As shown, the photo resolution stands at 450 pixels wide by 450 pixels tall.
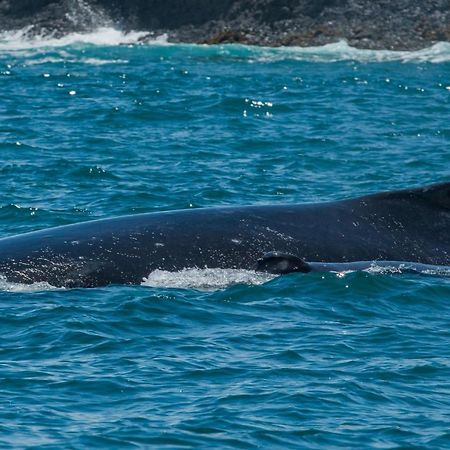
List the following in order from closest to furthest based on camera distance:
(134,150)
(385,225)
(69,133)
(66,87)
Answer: (385,225), (134,150), (69,133), (66,87)

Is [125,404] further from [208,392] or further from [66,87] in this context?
[66,87]

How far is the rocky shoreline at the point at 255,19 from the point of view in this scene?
4909 cm

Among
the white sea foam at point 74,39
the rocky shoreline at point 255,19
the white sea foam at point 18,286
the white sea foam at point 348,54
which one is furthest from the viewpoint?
the white sea foam at point 74,39

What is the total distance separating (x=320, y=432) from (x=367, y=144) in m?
17.3

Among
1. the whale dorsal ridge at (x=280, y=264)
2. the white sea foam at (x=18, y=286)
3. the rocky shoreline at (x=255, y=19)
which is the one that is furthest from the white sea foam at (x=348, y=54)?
the white sea foam at (x=18, y=286)

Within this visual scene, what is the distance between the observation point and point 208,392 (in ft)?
33.6

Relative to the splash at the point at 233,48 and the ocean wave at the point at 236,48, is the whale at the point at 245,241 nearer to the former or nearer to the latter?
the splash at the point at 233,48

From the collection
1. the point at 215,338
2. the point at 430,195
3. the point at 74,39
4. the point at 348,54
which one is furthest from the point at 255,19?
the point at 215,338

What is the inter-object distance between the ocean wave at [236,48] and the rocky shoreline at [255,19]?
0.55 metres

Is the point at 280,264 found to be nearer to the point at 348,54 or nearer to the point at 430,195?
the point at 430,195

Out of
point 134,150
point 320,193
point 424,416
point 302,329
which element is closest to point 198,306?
point 302,329

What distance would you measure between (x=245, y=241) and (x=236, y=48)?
1412 inches

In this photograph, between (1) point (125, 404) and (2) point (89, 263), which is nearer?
(1) point (125, 404)

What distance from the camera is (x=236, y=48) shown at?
48500mm
